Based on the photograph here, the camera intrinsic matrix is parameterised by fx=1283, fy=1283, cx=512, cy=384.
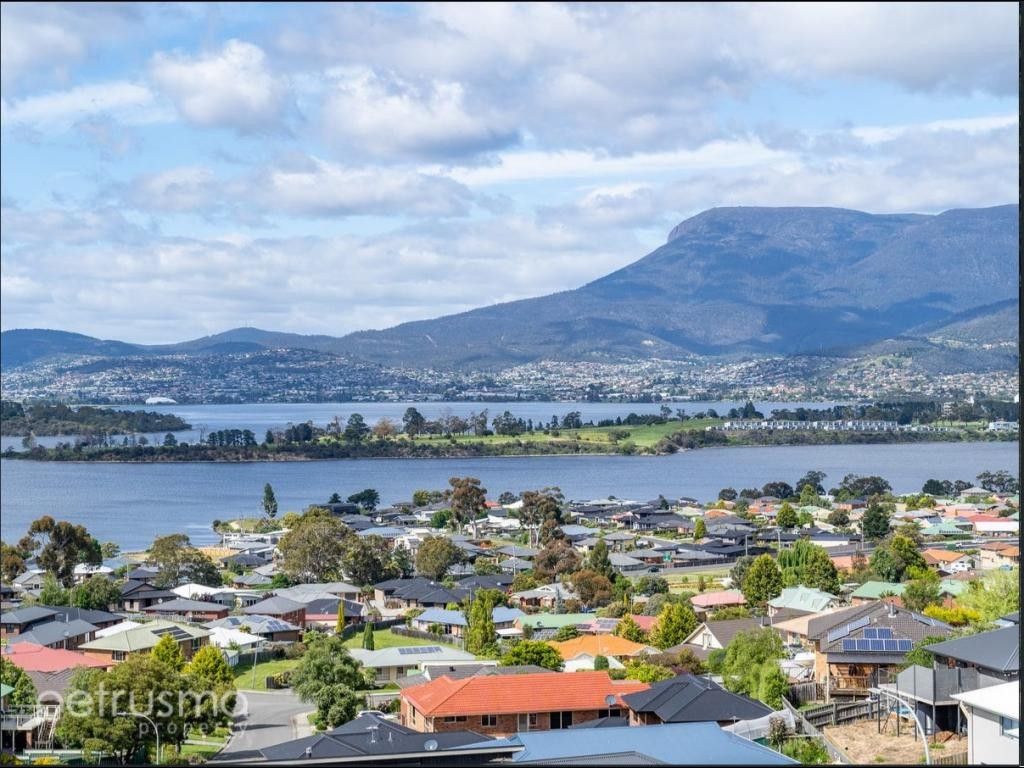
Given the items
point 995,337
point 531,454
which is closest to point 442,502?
point 531,454

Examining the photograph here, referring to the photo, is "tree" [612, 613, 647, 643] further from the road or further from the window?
the window

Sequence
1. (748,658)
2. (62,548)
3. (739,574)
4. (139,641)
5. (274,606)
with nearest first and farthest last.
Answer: (748,658) < (139,641) < (274,606) < (739,574) < (62,548)

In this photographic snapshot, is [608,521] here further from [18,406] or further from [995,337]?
[995,337]

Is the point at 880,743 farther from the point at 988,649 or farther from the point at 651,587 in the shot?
the point at 651,587

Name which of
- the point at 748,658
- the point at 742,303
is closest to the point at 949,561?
the point at 748,658

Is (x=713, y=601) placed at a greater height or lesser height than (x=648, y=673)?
lesser
